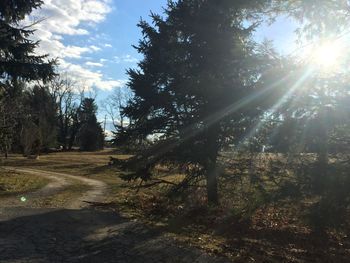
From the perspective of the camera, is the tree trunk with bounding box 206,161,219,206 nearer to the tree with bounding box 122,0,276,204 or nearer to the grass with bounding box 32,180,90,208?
the tree with bounding box 122,0,276,204

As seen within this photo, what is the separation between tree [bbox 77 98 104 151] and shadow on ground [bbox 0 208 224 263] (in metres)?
71.1

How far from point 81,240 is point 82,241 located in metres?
0.13

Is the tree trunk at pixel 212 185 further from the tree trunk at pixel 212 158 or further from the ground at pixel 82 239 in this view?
the ground at pixel 82 239

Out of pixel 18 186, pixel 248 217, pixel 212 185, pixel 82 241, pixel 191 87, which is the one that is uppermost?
pixel 191 87

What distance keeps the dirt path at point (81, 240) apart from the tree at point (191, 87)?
13.6 feet

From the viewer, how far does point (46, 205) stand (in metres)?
17.3

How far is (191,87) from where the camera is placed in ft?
53.2

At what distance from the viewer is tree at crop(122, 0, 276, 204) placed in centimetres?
1606

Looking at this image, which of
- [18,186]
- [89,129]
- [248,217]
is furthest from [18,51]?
[89,129]

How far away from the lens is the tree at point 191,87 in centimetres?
1606

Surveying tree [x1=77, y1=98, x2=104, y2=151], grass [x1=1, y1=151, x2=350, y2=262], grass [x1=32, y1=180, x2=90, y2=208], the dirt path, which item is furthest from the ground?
tree [x1=77, y1=98, x2=104, y2=151]

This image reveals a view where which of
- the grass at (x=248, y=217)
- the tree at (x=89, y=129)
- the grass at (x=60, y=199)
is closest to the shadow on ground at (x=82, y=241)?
the grass at (x=248, y=217)

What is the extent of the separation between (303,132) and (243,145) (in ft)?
18.2

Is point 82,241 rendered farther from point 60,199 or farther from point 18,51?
point 18,51
